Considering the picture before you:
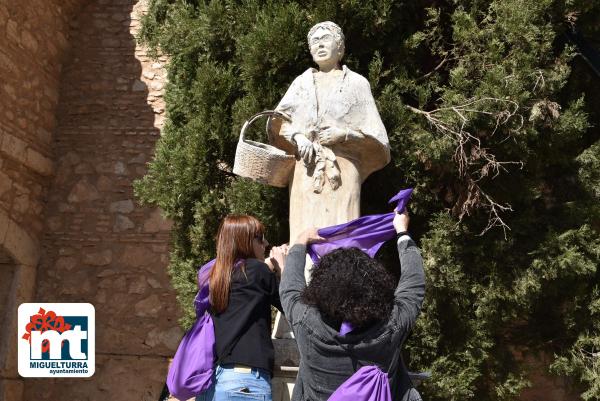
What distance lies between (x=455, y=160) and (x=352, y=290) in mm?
3411

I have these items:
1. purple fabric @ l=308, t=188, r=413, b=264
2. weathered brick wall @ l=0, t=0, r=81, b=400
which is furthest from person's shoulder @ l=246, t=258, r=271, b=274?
weathered brick wall @ l=0, t=0, r=81, b=400

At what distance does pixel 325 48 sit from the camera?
13.8ft

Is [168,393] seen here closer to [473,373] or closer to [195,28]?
[473,373]

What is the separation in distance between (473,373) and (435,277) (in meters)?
0.77

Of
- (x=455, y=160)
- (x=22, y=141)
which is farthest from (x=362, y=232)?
(x=22, y=141)

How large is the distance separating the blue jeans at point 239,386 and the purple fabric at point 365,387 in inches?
16.9

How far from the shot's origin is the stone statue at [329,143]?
12.7 feet

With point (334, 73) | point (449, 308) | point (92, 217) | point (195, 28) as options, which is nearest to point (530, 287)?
point (449, 308)

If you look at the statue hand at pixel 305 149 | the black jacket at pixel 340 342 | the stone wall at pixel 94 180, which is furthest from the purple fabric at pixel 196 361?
the stone wall at pixel 94 180

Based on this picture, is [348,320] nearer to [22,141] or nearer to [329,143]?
[329,143]

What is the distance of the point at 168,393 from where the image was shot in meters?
3.30

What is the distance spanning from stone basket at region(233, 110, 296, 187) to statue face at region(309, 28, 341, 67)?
1.57 feet

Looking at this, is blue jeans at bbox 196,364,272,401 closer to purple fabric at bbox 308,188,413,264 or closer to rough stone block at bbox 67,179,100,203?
purple fabric at bbox 308,188,413,264

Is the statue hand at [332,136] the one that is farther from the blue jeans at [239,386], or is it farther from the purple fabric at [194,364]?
the blue jeans at [239,386]
